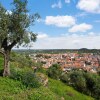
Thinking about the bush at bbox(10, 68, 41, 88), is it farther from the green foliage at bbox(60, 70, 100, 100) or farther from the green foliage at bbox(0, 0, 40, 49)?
the green foliage at bbox(60, 70, 100, 100)

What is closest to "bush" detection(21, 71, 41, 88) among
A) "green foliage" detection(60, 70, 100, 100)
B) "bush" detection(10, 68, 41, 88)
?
"bush" detection(10, 68, 41, 88)

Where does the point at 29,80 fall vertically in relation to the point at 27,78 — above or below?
below

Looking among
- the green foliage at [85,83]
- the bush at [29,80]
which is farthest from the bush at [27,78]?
the green foliage at [85,83]

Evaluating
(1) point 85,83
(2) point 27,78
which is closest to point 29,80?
(2) point 27,78

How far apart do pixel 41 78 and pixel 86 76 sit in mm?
34049

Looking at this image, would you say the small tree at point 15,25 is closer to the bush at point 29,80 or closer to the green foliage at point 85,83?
the bush at point 29,80

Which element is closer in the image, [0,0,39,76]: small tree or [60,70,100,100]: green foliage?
[0,0,39,76]: small tree

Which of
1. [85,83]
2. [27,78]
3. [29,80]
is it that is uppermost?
[27,78]

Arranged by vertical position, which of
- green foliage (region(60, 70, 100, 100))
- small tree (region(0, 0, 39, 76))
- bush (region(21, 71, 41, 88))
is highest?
small tree (region(0, 0, 39, 76))

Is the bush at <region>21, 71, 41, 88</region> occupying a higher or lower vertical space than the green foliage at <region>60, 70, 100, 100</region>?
higher

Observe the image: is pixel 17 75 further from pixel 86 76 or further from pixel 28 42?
pixel 86 76

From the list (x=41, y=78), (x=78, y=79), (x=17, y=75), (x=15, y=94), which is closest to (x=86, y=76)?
(x=78, y=79)

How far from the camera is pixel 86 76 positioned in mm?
62375

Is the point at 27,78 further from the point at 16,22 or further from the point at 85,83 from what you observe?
the point at 85,83
